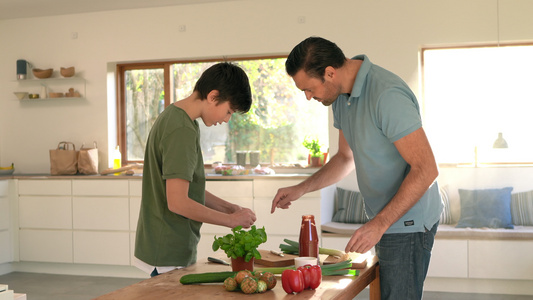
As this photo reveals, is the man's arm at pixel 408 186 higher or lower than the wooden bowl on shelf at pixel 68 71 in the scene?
lower

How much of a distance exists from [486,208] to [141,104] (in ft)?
11.6

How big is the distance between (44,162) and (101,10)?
1706mm

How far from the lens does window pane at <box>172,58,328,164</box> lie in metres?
6.12

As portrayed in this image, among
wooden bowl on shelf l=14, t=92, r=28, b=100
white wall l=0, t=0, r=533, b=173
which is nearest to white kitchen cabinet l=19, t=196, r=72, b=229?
white wall l=0, t=0, r=533, b=173

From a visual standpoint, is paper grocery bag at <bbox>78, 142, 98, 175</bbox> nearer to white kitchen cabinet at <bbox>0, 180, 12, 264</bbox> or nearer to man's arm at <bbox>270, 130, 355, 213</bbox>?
white kitchen cabinet at <bbox>0, 180, 12, 264</bbox>

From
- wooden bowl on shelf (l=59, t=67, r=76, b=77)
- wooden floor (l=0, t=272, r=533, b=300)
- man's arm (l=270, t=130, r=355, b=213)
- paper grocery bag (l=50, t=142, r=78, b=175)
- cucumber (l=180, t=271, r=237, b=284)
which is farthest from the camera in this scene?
wooden bowl on shelf (l=59, t=67, r=76, b=77)

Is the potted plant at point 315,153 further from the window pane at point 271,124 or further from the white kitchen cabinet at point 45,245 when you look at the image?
the white kitchen cabinet at point 45,245

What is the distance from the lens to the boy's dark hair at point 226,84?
7.30 ft

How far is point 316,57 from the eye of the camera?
86.1 inches

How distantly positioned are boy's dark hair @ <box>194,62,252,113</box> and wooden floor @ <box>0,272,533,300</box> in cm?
328

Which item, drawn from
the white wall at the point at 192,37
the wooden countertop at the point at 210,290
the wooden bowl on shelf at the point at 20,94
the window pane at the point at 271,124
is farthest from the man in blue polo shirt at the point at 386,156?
the wooden bowl on shelf at the point at 20,94

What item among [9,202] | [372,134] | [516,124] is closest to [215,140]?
[9,202]

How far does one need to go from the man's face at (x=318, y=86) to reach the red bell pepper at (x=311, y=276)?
2.04 ft

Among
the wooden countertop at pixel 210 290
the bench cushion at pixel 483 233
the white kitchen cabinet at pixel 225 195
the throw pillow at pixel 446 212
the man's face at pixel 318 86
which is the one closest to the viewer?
the wooden countertop at pixel 210 290
